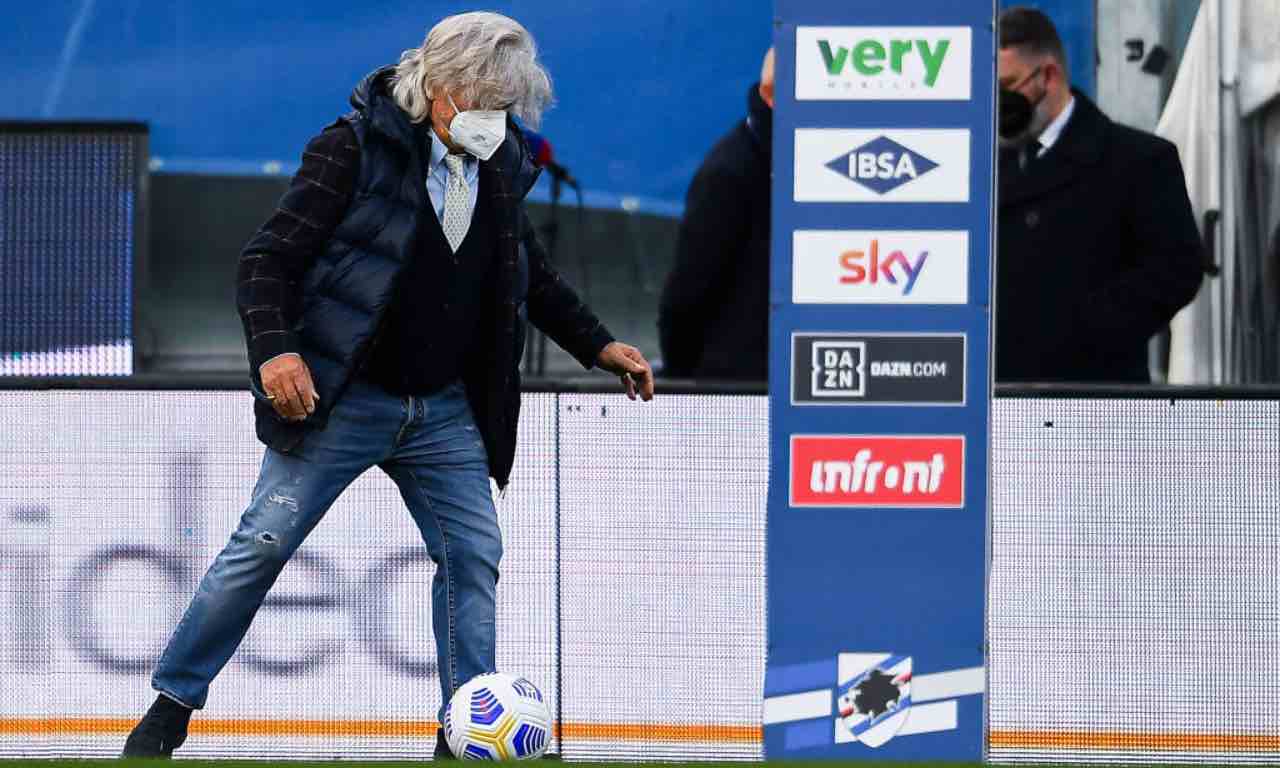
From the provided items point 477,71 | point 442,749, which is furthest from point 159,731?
point 477,71

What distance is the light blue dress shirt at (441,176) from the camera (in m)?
4.79

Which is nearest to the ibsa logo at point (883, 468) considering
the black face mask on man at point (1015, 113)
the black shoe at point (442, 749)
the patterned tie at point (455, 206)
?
the patterned tie at point (455, 206)

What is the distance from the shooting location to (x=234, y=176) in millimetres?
7797

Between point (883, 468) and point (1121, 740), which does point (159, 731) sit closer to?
point (883, 468)

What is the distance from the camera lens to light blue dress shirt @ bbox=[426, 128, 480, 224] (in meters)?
4.79

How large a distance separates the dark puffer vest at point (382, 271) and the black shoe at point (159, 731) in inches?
24.1

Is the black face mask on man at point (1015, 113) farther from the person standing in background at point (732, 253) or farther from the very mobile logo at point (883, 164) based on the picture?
the very mobile logo at point (883, 164)

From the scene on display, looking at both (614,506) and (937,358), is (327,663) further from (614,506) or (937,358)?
(937,358)

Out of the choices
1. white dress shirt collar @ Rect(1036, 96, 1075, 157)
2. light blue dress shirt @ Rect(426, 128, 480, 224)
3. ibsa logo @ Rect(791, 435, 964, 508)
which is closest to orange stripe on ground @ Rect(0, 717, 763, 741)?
ibsa logo @ Rect(791, 435, 964, 508)

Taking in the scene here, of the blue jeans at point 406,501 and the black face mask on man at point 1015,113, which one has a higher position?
the black face mask on man at point 1015,113

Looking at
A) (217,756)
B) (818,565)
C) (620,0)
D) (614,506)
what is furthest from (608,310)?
(818,565)

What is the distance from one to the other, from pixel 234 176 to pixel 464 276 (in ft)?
10.5

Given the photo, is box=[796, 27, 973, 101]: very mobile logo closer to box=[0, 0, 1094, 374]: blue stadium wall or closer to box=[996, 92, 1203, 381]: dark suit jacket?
box=[996, 92, 1203, 381]: dark suit jacket

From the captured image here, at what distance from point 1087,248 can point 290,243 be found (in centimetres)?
259
